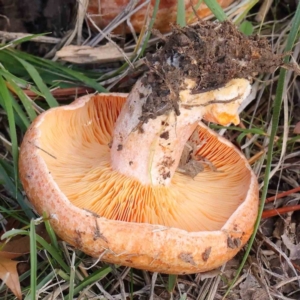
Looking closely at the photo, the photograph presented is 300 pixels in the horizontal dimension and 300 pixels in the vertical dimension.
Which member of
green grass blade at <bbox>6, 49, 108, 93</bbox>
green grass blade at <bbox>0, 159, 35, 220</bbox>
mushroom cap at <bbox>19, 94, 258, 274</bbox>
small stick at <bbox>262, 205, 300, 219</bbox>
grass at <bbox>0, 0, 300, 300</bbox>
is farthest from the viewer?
green grass blade at <bbox>6, 49, 108, 93</bbox>

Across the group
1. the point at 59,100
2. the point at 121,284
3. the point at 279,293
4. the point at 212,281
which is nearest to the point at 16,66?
the point at 59,100

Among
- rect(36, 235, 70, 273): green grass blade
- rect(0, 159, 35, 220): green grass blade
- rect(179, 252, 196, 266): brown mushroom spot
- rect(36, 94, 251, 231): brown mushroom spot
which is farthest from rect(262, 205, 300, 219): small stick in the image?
rect(0, 159, 35, 220): green grass blade

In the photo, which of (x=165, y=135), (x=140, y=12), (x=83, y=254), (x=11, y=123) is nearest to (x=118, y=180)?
(x=165, y=135)

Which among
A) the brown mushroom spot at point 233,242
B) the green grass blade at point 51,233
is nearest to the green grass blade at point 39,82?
the green grass blade at point 51,233

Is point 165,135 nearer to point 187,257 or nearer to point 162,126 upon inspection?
point 162,126

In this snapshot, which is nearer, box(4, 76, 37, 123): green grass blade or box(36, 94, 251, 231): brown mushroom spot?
box(36, 94, 251, 231): brown mushroom spot

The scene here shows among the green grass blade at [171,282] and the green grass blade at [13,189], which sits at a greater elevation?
the green grass blade at [13,189]

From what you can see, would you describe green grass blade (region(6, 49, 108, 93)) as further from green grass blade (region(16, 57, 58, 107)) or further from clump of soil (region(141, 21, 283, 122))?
clump of soil (region(141, 21, 283, 122))

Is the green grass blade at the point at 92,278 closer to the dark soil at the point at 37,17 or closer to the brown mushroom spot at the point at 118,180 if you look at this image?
the brown mushroom spot at the point at 118,180
